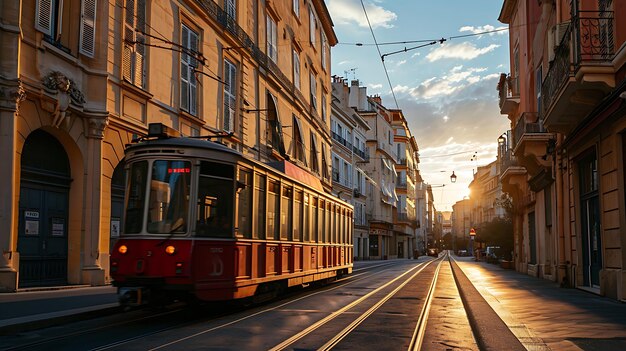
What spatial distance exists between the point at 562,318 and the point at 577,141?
736 centimetres

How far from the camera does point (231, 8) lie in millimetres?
25438

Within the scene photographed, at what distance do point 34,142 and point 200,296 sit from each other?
24.3ft

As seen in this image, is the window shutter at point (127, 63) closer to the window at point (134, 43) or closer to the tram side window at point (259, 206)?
the window at point (134, 43)

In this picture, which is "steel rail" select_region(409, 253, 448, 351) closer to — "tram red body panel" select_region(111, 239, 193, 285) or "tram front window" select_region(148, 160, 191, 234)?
"tram red body panel" select_region(111, 239, 193, 285)

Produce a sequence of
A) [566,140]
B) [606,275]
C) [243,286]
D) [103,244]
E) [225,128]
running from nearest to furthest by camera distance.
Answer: [243,286]
[606,275]
[103,244]
[566,140]
[225,128]

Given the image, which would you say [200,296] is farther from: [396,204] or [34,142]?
[396,204]

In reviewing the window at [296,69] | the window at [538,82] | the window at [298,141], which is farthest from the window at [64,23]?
the window at [296,69]

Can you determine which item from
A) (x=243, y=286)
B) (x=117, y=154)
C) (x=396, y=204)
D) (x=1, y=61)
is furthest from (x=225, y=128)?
(x=396, y=204)

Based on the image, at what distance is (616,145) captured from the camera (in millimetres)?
13531

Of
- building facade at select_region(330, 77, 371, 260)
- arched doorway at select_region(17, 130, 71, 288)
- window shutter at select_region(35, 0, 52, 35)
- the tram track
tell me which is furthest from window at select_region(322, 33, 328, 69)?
the tram track

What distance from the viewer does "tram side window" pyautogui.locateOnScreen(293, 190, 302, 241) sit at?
14738mm

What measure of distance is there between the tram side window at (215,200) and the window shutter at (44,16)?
6708mm

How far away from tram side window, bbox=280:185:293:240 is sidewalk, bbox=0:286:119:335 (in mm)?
3885

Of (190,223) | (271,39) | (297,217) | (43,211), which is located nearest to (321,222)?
(297,217)
